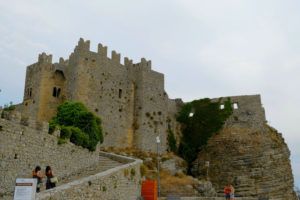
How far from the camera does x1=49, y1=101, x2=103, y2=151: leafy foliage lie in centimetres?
2142

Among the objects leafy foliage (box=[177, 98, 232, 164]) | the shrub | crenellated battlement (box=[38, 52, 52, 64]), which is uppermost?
crenellated battlement (box=[38, 52, 52, 64])

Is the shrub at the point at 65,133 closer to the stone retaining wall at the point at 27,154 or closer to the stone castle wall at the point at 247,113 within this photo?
the stone retaining wall at the point at 27,154

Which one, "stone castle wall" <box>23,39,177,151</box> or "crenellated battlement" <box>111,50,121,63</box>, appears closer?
"stone castle wall" <box>23,39,177,151</box>

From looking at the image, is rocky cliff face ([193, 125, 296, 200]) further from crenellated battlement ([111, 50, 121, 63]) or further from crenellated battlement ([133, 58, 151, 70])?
crenellated battlement ([111, 50, 121, 63])

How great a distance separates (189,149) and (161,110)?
18.9ft

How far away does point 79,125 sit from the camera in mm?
25406

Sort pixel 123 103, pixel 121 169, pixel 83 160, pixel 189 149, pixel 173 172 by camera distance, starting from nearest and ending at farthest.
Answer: pixel 121 169
pixel 83 160
pixel 173 172
pixel 123 103
pixel 189 149

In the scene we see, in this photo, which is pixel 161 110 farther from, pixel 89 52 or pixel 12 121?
pixel 12 121

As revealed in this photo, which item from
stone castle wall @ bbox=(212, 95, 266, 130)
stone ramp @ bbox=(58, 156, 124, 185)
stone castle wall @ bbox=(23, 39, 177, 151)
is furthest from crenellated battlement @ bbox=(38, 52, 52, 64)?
stone castle wall @ bbox=(212, 95, 266, 130)

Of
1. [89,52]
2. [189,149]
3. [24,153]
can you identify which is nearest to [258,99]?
[189,149]

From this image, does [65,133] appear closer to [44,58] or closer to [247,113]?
[44,58]

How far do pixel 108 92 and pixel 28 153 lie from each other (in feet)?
60.4

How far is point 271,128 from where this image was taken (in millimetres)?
42000

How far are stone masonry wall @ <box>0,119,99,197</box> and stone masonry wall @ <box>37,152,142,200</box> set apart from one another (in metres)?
3.39
